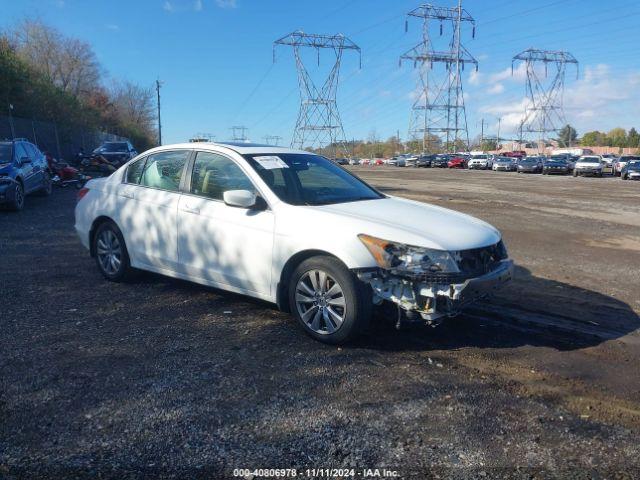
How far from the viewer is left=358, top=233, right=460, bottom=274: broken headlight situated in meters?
4.20

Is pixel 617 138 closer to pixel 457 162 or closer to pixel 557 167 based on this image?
pixel 457 162

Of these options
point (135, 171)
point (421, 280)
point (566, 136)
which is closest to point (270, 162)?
point (135, 171)

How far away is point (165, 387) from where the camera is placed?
3.72 meters

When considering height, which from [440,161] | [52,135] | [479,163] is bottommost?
[479,163]

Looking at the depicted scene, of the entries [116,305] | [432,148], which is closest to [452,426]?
[116,305]

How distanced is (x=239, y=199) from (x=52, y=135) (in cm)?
3183

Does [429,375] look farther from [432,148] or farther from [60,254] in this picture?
[432,148]

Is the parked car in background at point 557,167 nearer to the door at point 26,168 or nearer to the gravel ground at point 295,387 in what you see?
the door at point 26,168

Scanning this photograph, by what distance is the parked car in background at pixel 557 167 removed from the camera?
148 feet

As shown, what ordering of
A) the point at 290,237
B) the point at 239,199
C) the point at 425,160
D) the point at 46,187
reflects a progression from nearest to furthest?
the point at 290,237 < the point at 239,199 < the point at 46,187 < the point at 425,160

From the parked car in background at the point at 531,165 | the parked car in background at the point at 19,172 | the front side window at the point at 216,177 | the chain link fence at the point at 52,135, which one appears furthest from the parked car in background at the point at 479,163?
the front side window at the point at 216,177

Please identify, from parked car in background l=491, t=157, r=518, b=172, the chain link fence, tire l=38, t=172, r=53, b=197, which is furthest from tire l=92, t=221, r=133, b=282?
parked car in background l=491, t=157, r=518, b=172

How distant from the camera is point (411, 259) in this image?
13.9ft

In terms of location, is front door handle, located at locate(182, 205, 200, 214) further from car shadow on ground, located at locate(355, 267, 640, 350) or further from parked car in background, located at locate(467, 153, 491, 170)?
parked car in background, located at locate(467, 153, 491, 170)
